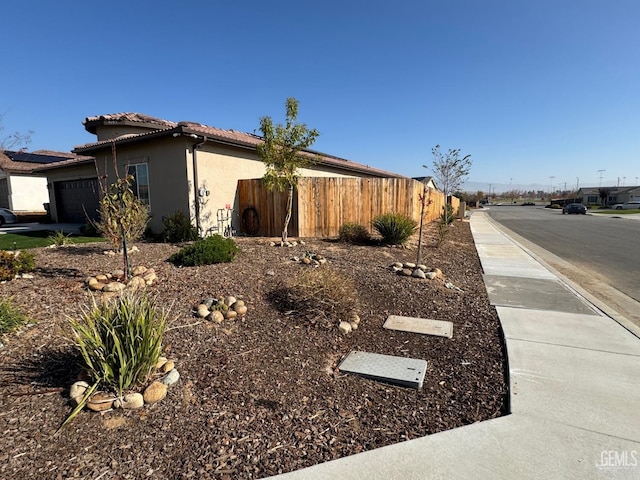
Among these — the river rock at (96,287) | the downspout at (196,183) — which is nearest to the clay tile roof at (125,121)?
the downspout at (196,183)

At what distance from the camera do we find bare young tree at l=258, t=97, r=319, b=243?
34.6ft

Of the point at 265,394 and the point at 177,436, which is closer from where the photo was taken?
the point at 177,436

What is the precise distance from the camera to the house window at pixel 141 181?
491 inches

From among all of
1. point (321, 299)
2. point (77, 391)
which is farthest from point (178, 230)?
point (77, 391)

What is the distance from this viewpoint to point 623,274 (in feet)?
28.7

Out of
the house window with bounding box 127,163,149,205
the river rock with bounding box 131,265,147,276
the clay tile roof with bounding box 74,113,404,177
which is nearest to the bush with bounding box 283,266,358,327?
the river rock with bounding box 131,265,147,276

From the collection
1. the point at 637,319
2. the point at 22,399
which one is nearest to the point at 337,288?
the point at 22,399

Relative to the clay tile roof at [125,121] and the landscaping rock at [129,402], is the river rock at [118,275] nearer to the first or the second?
the landscaping rock at [129,402]

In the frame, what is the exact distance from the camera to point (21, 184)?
22.9 meters

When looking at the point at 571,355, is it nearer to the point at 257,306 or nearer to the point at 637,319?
the point at 637,319

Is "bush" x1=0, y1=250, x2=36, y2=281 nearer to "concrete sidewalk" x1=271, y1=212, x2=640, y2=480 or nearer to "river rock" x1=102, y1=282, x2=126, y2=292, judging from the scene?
"river rock" x1=102, y1=282, x2=126, y2=292

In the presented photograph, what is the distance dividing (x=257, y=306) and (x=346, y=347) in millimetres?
1594

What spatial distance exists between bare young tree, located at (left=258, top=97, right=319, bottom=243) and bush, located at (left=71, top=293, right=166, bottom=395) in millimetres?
7212

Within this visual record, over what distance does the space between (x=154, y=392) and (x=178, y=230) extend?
811cm
